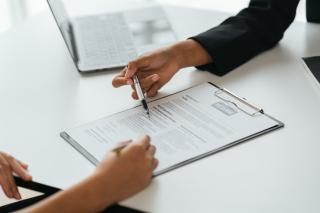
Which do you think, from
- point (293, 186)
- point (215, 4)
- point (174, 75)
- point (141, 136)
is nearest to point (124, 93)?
point (174, 75)

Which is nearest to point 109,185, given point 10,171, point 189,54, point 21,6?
point 10,171

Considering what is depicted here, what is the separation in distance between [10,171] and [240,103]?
0.51 metres

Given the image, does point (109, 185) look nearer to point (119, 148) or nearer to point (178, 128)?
point (119, 148)

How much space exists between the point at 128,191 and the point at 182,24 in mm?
811

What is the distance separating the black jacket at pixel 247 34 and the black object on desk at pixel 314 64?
128 millimetres

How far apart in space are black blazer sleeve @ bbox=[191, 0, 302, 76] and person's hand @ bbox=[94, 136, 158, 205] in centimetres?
43

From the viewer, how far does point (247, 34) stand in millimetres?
1370

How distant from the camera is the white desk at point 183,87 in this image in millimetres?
889

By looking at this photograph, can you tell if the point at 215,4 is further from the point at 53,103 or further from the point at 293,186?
the point at 293,186

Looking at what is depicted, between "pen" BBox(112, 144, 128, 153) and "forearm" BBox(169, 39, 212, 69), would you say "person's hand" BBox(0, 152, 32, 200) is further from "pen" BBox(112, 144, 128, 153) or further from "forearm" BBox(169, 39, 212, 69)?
"forearm" BBox(169, 39, 212, 69)

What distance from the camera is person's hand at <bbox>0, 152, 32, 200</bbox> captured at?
0.96 m

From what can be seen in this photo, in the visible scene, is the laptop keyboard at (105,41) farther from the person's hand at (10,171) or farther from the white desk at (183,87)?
the person's hand at (10,171)

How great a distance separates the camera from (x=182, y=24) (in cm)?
158

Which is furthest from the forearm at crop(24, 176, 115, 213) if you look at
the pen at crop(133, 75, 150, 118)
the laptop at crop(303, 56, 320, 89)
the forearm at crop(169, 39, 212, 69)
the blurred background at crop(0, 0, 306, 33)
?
the blurred background at crop(0, 0, 306, 33)
